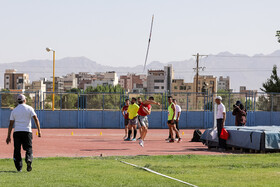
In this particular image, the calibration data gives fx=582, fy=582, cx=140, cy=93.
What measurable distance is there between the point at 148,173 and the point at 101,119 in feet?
99.4

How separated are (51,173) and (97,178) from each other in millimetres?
1297

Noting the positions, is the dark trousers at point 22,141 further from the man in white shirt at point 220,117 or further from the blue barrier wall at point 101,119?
the blue barrier wall at point 101,119

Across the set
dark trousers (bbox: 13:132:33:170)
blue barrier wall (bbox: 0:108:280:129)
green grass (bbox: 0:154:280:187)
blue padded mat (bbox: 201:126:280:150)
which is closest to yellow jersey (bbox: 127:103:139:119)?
blue padded mat (bbox: 201:126:280:150)

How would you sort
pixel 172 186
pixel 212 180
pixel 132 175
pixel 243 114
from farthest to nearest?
pixel 243 114
pixel 132 175
pixel 212 180
pixel 172 186

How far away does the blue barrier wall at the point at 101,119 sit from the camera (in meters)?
41.9

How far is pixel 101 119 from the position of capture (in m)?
42.5

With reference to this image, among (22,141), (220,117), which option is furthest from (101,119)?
(22,141)

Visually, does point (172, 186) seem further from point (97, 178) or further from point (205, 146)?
point (205, 146)

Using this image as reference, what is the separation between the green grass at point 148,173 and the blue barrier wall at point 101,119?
26.4 meters

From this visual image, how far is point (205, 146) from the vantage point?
850 inches

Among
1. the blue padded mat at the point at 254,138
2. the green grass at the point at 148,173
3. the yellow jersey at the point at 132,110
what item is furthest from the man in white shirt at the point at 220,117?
the yellow jersey at the point at 132,110

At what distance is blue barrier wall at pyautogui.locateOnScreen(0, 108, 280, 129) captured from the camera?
41875mm

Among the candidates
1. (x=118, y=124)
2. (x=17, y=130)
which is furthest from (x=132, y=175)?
(x=118, y=124)

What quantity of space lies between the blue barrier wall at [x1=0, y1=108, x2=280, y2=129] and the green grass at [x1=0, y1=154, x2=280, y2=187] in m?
26.4
